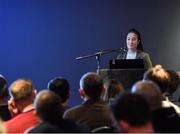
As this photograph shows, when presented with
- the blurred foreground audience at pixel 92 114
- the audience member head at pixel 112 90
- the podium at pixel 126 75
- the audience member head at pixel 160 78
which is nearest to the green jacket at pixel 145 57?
the podium at pixel 126 75

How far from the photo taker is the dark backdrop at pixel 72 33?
21.7 ft

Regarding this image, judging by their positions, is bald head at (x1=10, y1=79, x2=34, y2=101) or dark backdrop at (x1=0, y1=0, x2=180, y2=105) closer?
bald head at (x1=10, y1=79, x2=34, y2=101)

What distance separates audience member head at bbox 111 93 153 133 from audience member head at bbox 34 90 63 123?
1.39 feet

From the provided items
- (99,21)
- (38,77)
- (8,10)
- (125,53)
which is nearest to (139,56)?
(125,53)

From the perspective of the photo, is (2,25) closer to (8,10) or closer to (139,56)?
(8,10)

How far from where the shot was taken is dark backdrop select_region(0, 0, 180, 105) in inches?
261

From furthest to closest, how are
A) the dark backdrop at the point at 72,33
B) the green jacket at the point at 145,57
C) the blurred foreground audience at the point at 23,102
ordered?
the dark backdrop at the point at 72,33 → the green jacket at the point at 145,57 → the blurred foreground audience at the point at 23,102

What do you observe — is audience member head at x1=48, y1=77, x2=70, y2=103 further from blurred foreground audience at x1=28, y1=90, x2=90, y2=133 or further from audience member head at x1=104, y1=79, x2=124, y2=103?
blurred foreground audience at x1=28, y1=90, x2=90, y2=133

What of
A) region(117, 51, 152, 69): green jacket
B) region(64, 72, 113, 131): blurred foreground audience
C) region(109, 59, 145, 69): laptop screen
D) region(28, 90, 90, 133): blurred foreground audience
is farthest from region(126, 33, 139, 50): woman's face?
region(28, 90, 90, 133): blurred foreground audience

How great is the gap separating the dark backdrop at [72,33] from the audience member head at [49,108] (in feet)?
14.3

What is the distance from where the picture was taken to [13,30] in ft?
21.9

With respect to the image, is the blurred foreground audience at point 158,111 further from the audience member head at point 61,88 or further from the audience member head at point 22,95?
the audience member head at point 22,95

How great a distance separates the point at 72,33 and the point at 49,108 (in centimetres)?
450

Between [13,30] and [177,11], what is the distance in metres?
2.81
